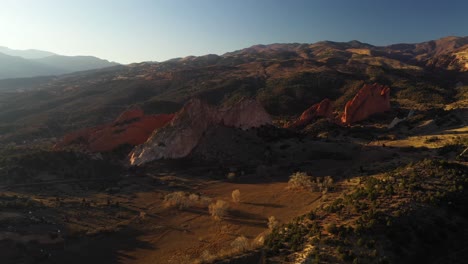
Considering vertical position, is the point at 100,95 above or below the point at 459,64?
below

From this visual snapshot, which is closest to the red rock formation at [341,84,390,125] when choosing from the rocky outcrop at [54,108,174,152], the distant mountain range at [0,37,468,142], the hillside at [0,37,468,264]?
the hillside at [0,37,468,264]

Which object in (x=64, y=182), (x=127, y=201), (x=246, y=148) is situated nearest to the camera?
(x=127, y=201)

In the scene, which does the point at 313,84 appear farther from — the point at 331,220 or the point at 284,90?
the point at 331,220

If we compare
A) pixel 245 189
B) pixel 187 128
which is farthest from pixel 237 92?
pixel 245 189

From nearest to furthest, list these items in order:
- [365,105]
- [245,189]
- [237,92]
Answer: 1. [245,189]
2. [365,105]
3. [237,92]

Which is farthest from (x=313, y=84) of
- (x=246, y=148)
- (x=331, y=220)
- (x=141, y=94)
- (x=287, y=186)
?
(x=331, y=220)

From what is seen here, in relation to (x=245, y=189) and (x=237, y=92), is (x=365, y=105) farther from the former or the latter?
(x=237, y=92)
